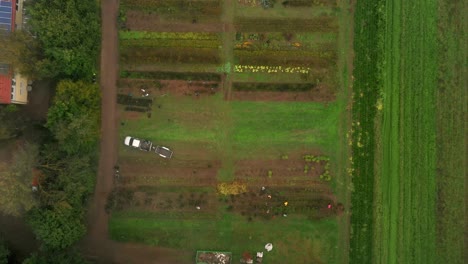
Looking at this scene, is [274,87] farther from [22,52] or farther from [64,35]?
[22,52]

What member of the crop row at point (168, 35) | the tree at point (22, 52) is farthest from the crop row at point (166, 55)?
the tree at point (22, 52)

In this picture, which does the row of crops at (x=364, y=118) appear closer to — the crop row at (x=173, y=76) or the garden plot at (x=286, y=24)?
the garden plot at (x=286, y=24)

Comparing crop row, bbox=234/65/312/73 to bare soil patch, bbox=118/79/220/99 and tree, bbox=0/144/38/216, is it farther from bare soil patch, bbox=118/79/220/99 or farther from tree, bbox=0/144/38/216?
tree, bbox=0/144/38/216

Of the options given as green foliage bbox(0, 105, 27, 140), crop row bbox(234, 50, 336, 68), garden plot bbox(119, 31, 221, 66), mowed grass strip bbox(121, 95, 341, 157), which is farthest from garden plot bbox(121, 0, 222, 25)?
green foliage bbox(0, 105, 27, 140)

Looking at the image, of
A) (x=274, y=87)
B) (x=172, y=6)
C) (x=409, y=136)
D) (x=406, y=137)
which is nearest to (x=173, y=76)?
(x=172, y=6)

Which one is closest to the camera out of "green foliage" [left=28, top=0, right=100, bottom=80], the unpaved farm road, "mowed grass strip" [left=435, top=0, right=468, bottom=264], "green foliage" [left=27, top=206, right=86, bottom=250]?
"green foliage" [left=27, top=206, right=86, bottom=250]
